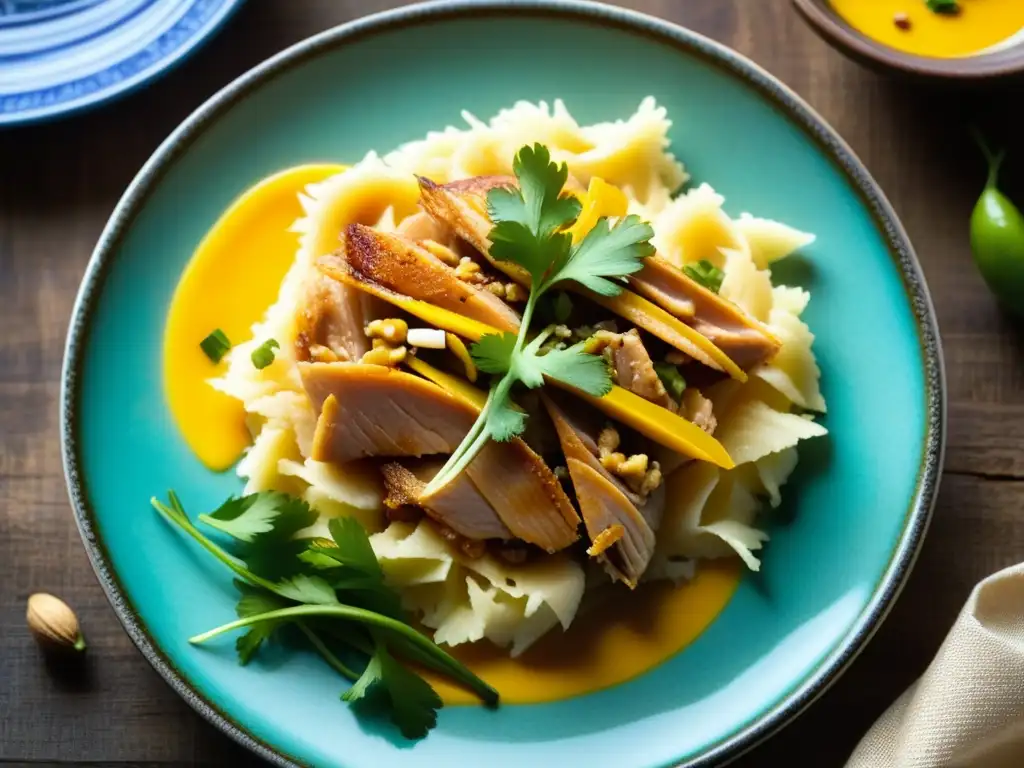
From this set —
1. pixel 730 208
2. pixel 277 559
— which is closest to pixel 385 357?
pixel 277 559

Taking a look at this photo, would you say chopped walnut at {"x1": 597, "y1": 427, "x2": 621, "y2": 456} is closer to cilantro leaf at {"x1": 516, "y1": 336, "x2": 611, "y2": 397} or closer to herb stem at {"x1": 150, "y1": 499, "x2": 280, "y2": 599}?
cilantro leaf at {"x1": 516, "y1": 336, "x2": 611, "y2": 397}

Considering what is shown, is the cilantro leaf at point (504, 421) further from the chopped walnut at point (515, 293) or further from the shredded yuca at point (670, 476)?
the shredded yuca at point (670, 476)

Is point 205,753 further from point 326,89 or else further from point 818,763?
point 326,89

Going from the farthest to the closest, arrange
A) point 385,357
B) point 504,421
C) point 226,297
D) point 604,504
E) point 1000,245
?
point 226,297, point 1000,245, point 385,357, point 604,504, point 504,421

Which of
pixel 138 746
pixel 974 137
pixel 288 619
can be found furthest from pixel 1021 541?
pixel 138 746

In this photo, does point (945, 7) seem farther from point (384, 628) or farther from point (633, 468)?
point (384, 628)
